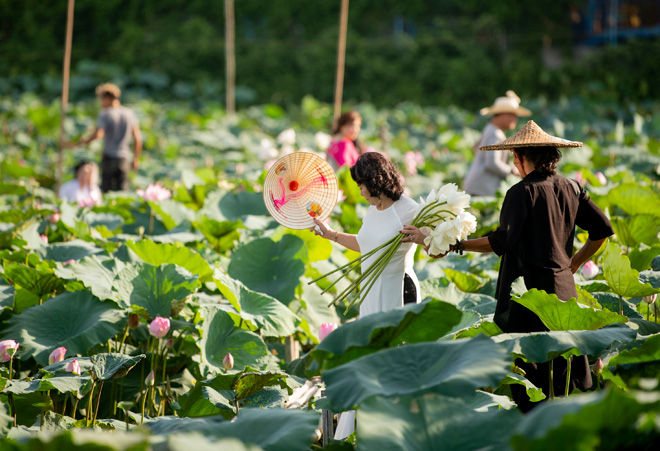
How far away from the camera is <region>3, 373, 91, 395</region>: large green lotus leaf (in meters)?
1.94

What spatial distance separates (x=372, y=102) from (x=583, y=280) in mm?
13463

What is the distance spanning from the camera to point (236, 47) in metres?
17.4

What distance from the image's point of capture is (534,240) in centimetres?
216

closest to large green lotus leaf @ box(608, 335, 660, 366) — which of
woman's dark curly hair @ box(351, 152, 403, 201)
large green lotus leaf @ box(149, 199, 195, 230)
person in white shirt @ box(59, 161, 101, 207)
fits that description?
woman's dark curly hair @ box(351, 152, 403, 201)

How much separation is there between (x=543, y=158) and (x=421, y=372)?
0.94 metres

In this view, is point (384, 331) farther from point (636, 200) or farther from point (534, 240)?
point (636, 200)

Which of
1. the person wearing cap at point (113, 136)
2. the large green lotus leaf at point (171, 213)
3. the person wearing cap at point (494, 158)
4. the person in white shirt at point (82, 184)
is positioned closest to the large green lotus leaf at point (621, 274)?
the person wearing cap at point (494, 158)

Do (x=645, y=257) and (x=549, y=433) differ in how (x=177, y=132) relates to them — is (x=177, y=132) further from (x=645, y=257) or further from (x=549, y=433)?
(x=549, y=433)

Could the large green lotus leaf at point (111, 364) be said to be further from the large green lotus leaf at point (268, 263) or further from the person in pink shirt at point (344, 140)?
the person in pink shirt at point (344, 140)

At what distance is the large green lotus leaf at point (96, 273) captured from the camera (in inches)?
106

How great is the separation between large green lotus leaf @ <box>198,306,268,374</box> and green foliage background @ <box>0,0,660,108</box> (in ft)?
40.2

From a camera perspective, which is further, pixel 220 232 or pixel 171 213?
pixel 171 213

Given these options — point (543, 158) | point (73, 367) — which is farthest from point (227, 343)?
point (543, 158)

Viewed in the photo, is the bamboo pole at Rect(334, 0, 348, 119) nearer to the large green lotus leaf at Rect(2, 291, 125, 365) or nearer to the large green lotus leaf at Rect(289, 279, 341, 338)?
the large green lotus leaf at Rect(289, 279, 341, 338)
